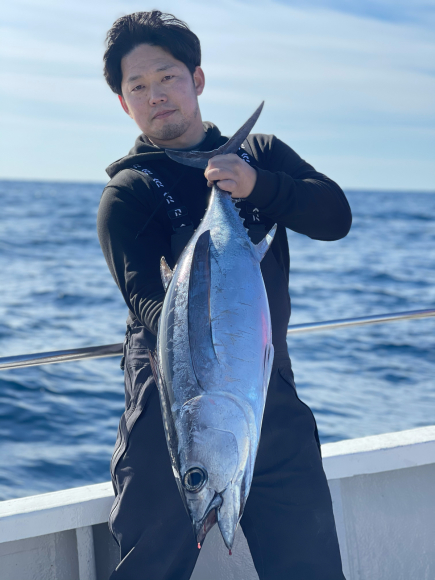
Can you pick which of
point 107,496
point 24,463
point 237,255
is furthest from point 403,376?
point 237,255

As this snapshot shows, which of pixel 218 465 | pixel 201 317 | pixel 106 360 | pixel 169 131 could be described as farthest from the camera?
pixel 106 360

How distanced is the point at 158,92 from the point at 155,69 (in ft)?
0.22

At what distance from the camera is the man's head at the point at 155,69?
1.68 meters

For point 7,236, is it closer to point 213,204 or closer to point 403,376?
point 403,376

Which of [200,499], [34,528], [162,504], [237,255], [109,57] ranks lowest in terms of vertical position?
[34,528]

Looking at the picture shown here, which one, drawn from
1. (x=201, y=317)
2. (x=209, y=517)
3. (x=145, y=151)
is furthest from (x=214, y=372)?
(x=145, y=151)

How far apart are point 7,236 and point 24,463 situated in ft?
54.1

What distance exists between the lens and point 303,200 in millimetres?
1506

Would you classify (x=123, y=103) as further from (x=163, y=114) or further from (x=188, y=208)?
(x=188, y=208)

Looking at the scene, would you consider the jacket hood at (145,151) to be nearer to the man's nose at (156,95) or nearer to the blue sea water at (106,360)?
the man's nose at (156,95)

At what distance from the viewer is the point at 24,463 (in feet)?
17.5

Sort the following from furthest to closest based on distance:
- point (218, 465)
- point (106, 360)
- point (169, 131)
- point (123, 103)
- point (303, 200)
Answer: point (106, 360), point (123, 103), point (169, 131), point (303, 200), point (218, 465)

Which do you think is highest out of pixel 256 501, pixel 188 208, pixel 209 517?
pixel 188 208

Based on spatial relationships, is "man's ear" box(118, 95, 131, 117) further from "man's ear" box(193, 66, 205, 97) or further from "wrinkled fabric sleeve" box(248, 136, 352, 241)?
"wrinkled fabric sleeve" box(248, 136, 352, 241)
